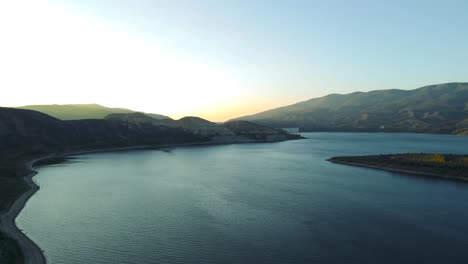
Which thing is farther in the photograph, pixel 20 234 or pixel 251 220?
pixel 251 220

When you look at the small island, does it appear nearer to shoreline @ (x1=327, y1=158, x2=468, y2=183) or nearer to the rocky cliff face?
shoreline @ (x1=327, y1=158, x2=468, y2=183)

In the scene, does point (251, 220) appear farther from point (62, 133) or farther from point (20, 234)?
point (62, 133)

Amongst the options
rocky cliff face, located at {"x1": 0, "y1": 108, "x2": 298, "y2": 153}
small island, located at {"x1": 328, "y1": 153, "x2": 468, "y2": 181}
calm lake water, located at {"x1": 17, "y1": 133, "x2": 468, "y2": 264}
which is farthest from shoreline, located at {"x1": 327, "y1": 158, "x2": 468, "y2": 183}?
rocky cliff face, located at {"x1": 0, "y1": 108, "x2": 298, "y2": 153}

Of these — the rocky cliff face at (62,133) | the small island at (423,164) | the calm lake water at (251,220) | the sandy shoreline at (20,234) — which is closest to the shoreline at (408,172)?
the small island at (423,164)

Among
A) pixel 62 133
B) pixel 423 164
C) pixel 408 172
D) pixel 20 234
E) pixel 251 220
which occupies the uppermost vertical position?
pixel 62 133

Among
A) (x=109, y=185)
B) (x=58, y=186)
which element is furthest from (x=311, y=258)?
(x=58, y=186)

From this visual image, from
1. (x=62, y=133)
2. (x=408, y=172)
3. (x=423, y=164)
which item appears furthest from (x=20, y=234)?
(x=62, y=133)

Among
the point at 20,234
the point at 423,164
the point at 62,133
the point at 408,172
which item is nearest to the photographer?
the point at 20,234
